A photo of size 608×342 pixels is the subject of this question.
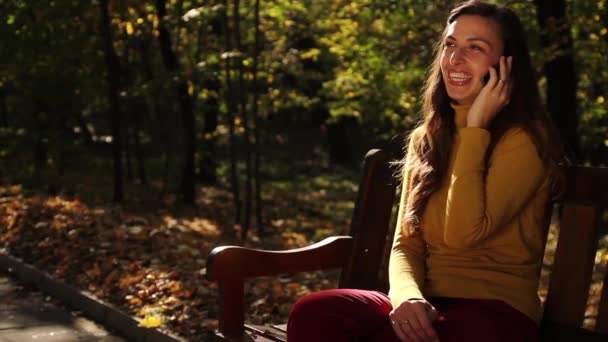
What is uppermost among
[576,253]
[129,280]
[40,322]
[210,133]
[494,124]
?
[494,124]

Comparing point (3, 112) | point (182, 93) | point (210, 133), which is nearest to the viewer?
point (182, 93)

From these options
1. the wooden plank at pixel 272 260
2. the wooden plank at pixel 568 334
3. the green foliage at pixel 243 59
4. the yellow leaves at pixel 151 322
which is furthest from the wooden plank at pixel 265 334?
the green foliage at pixel 243 59

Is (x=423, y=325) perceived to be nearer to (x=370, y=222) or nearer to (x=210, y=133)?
(x=370, y=222)

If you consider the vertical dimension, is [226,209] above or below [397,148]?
below

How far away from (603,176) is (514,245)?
427 millimetres

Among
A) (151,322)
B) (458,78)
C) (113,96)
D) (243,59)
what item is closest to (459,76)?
(458,78)

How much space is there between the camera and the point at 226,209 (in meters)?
15.4

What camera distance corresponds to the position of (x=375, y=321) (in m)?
2.96

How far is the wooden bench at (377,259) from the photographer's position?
3199 millimetres

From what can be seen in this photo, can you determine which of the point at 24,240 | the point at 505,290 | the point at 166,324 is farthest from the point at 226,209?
the point at 505,290

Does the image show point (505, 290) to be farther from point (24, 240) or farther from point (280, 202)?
point (280, 202)

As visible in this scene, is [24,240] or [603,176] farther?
[24,240]

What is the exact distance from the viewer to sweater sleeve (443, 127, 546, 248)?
9.68ft

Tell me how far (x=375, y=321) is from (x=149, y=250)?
5.70 meters
